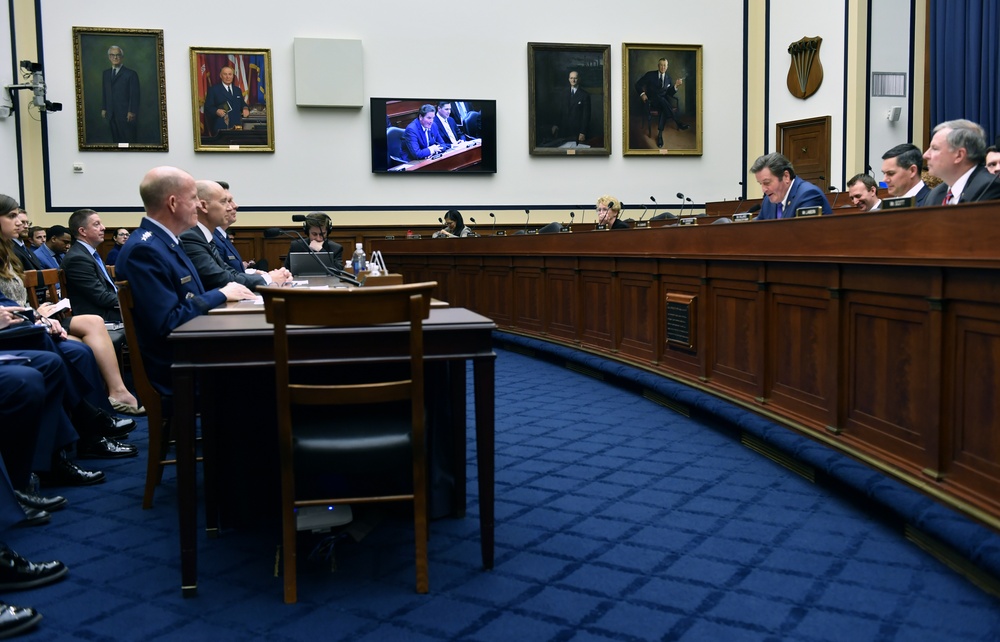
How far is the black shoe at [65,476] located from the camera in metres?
3.42

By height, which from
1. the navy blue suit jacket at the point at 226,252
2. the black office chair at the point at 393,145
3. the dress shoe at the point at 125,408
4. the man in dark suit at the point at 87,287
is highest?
the black office chair at the point at 393,145

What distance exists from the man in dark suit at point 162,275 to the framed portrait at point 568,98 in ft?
29.2

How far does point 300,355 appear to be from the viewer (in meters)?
2.31

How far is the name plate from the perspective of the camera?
112 inches

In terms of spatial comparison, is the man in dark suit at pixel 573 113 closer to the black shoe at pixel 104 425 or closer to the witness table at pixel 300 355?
the black shoe at pixel 104 425

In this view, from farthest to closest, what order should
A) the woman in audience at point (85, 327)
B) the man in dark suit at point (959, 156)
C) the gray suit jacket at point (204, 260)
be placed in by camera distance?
the gray suit jacket at point (204, 260) → the woman in audience at point (85, 327) → the man in dark suit at point (959, 156)

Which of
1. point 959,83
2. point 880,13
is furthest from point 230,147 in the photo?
point 959,83

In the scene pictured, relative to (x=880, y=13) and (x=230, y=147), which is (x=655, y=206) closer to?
(x=880, y=13)

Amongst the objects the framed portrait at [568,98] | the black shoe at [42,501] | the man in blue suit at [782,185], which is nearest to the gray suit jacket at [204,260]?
the black shoe at [42,501]

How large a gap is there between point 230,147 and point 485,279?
4834 mm

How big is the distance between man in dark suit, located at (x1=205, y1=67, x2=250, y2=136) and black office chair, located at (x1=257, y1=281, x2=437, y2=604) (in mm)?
9358

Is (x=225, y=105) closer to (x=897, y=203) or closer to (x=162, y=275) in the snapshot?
(x=162, y=275)

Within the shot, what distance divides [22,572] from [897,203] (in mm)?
3056

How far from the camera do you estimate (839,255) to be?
125 inches
